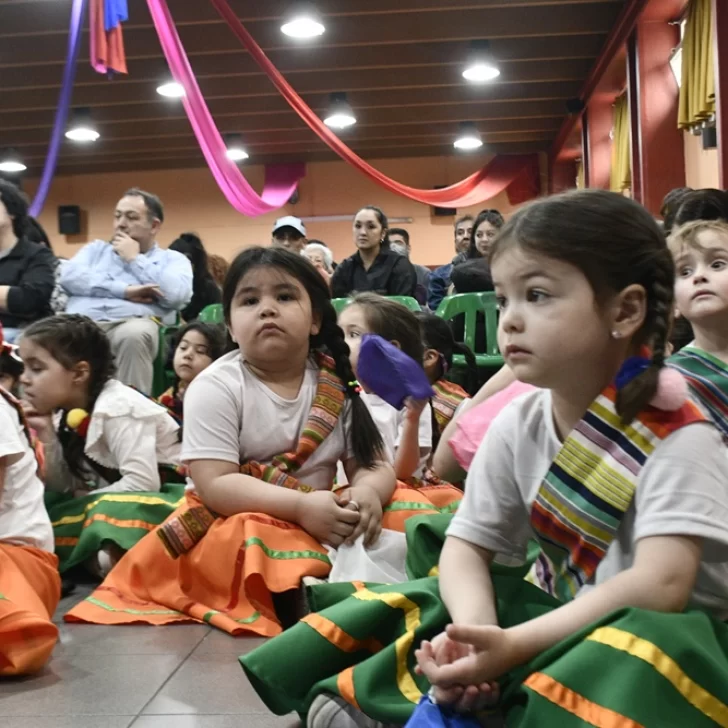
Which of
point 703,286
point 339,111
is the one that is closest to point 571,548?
point 703,286

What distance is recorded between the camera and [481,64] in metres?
6.51

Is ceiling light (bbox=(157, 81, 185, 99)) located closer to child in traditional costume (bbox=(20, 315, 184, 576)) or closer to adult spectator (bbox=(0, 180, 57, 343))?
adult spectator (bbox=(0, 180, 57, 343))

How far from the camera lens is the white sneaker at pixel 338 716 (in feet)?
3.48

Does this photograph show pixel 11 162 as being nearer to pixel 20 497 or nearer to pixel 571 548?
pixel 20 497

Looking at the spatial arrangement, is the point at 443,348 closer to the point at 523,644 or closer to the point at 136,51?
the point at 523,644

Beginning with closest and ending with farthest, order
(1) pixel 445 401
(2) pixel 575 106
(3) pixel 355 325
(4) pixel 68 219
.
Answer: (3) pixel 355 325, (1) pixel 445 401, (2) pixel 575 106, (4) pixel 68 219

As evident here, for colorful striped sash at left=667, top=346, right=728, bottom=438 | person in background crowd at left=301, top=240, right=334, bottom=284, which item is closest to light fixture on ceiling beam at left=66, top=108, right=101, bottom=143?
person in background crowd at left=301, top=240, right=334, bottom=284

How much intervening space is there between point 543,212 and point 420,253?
378 inches

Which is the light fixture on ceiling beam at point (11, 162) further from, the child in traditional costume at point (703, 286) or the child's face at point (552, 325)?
the child's face at point (552, 325)

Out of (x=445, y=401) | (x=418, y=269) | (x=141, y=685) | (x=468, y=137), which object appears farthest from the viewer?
(x=468, y=137)

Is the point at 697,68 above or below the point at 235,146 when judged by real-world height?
below

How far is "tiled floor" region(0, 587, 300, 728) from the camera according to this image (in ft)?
4.03

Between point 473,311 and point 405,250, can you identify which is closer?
point 473,311

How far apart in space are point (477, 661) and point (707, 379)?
0.65 metres
